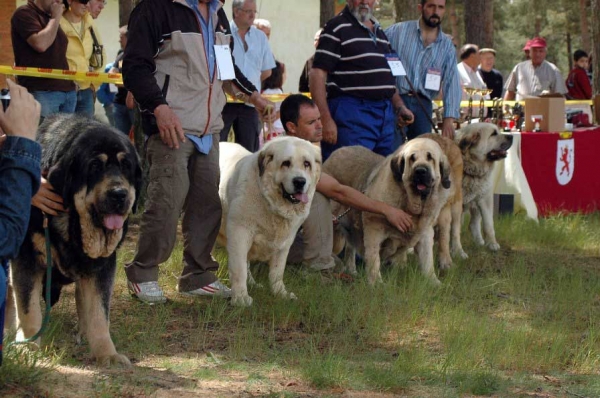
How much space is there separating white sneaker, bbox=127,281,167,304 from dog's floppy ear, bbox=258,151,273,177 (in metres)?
0.98

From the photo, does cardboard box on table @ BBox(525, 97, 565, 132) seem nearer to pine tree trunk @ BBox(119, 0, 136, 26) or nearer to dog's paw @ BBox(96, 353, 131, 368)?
pine tree trunk @ BBox(119, 0, 136, 26)

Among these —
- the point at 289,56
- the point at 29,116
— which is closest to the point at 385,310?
the point at 29,116

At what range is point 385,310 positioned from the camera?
570cm

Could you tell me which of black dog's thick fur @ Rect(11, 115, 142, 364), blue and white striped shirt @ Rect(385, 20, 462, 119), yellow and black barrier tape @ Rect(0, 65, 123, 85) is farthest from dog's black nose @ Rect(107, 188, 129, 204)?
blue and white striped shirt @ Rect(385, 20, 462, 119)

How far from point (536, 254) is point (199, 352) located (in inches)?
179

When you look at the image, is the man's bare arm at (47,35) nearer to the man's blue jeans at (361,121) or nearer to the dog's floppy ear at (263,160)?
the man's blue jeans at (361,121)

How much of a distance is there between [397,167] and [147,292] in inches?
81.3

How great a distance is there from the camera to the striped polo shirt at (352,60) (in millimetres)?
7551

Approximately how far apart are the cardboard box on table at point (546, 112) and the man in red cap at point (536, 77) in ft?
16.0

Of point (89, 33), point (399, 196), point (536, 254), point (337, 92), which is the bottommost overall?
point (536, 254)

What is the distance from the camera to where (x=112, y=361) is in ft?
14.4

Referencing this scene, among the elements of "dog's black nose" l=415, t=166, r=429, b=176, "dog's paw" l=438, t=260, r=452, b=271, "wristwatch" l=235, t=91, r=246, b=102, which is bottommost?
"dog's paw" l=438, t=260, r=452, b=271

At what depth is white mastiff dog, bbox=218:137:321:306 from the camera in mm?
5727

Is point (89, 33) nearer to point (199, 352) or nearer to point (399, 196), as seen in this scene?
point (399, 196)
